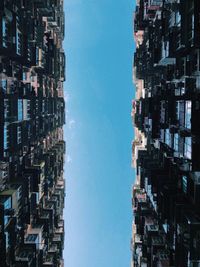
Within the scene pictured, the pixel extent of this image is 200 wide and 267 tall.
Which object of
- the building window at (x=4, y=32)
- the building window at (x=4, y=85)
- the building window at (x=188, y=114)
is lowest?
the building window at (x=188, y=114)

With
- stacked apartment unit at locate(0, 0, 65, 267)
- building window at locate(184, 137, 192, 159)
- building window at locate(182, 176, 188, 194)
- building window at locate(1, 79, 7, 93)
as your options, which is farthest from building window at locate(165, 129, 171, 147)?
building window at locate(1, 79, 7, 93)

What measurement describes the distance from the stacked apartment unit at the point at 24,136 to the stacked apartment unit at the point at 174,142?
18123 millimetres

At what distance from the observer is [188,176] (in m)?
37.9

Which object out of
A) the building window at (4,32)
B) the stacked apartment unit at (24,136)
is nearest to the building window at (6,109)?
the stacked apartment unit at (24,136)

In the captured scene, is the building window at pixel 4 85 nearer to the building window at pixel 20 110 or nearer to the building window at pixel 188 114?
the building window at pixel 20 110

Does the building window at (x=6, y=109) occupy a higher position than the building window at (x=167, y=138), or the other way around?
the building window at (x=6, y=109)

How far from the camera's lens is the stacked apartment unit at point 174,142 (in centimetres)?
3466

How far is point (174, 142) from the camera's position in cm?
4291

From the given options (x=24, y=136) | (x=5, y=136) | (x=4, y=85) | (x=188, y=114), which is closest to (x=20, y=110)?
(x=24, y=136)

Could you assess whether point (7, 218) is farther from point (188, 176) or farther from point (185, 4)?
point (185, 4)

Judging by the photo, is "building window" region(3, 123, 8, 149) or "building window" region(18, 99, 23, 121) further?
"building window" region(18, 99, 23, 121)

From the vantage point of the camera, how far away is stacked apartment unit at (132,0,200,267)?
3466 cm

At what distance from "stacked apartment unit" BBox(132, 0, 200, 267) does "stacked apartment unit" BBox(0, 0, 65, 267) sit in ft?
59.5

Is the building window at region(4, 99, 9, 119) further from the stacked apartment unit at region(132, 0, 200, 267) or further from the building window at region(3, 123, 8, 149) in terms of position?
the stacked apartment unit at region(132, 0, 200, 267)
